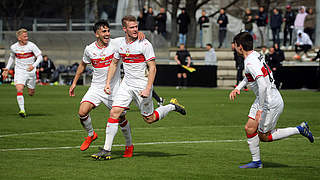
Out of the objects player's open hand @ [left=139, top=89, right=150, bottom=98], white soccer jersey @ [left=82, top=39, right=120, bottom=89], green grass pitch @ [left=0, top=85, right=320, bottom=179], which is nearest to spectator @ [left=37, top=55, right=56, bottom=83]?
green grass pitch @ [left=0, top=85, right=320, bottom=179]

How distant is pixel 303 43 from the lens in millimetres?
32406

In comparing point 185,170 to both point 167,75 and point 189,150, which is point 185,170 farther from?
point 167,75

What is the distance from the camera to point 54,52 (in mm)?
38562

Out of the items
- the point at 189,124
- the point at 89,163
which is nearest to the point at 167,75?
the point at 189,124

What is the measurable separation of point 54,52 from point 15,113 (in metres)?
20.6

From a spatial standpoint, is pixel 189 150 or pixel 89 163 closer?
pixel 89 163

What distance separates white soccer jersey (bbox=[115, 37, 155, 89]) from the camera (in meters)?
9.70

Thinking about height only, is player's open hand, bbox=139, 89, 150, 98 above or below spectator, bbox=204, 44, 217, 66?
above

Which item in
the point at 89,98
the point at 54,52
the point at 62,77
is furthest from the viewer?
the point at 54,52

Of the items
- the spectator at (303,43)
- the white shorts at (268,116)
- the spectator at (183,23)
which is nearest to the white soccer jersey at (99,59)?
the white shorts at (268,116)

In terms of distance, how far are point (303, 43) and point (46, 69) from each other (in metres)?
14.7

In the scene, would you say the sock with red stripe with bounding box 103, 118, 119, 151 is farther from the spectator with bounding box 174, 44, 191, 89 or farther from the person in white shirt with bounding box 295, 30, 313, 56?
the person in white shirt with bounding box 295, 30, 313, 56

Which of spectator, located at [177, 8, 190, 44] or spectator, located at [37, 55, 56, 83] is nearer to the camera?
spectator, located at [177, 8, 190, 44]

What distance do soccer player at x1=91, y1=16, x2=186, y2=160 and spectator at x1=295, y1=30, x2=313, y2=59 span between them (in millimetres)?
23575
